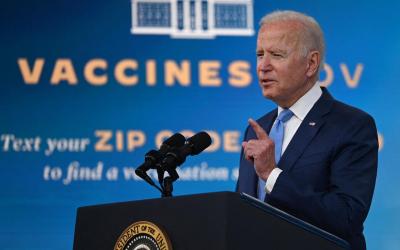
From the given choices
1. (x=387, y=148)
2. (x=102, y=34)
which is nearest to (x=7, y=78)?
(x=102, y=34)

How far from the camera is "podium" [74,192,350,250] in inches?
69.7

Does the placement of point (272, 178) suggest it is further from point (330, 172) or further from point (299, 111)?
point (299, 111)

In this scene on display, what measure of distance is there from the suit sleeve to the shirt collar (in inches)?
7.7

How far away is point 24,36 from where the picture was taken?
4.22 metres

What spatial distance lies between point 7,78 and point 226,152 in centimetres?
124

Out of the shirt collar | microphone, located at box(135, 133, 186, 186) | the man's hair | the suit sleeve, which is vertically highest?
the man's hair

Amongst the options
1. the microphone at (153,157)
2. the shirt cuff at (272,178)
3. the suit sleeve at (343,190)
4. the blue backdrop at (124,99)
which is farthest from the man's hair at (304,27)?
the blue backdrop at (124,99)

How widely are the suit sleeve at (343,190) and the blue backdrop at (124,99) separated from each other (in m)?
1.76

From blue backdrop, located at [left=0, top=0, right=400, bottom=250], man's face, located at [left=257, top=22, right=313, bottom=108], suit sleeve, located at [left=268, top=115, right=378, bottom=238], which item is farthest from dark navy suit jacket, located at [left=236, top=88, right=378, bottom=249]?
blue backdrop, located at [left=0, top=0, right=400, bottom=250]

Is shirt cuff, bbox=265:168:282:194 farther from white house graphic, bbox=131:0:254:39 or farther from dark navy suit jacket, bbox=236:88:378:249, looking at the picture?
white house graphic, bbox=131:0:254:39

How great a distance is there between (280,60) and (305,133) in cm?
26

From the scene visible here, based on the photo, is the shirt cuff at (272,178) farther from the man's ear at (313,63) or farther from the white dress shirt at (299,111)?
the man's ear at (313,63)

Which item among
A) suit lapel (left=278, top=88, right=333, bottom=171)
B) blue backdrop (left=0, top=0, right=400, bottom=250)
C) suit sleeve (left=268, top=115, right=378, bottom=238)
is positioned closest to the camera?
suit sleeve (left=268, top=115, right=378, bottom=238)

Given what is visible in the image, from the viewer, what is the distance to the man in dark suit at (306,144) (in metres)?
2.24
